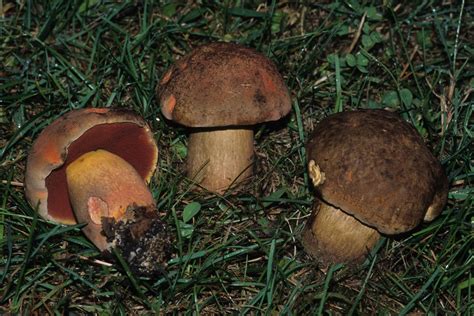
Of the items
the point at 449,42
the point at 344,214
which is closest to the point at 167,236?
the point at 344,214

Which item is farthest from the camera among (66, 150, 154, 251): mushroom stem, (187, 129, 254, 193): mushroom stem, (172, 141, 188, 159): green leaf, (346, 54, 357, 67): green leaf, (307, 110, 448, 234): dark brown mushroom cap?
(346, 54, 357, 67): green leaf

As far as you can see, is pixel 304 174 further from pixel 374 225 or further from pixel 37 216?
pixel 37 216

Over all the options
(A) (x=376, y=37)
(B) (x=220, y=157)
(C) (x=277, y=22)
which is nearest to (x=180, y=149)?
(B) (x=220, y=157)

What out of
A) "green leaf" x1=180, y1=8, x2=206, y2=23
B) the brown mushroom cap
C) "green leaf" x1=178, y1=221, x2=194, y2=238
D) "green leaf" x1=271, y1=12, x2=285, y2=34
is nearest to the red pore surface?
the brown mushroom cap

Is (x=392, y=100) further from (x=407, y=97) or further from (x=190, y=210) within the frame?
(x=190, y=210)

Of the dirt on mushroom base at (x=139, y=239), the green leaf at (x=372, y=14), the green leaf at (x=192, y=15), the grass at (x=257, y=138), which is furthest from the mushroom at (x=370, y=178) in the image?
the green leaf at (x=192, y=15)

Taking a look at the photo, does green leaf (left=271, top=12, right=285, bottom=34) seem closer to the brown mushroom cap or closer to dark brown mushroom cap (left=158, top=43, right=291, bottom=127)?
dark brown mushroom cap (left=158, top=43, right=291, bottom=127)

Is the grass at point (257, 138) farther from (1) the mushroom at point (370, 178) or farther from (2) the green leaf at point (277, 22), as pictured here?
(1) the mushroom at point (370, 178)
